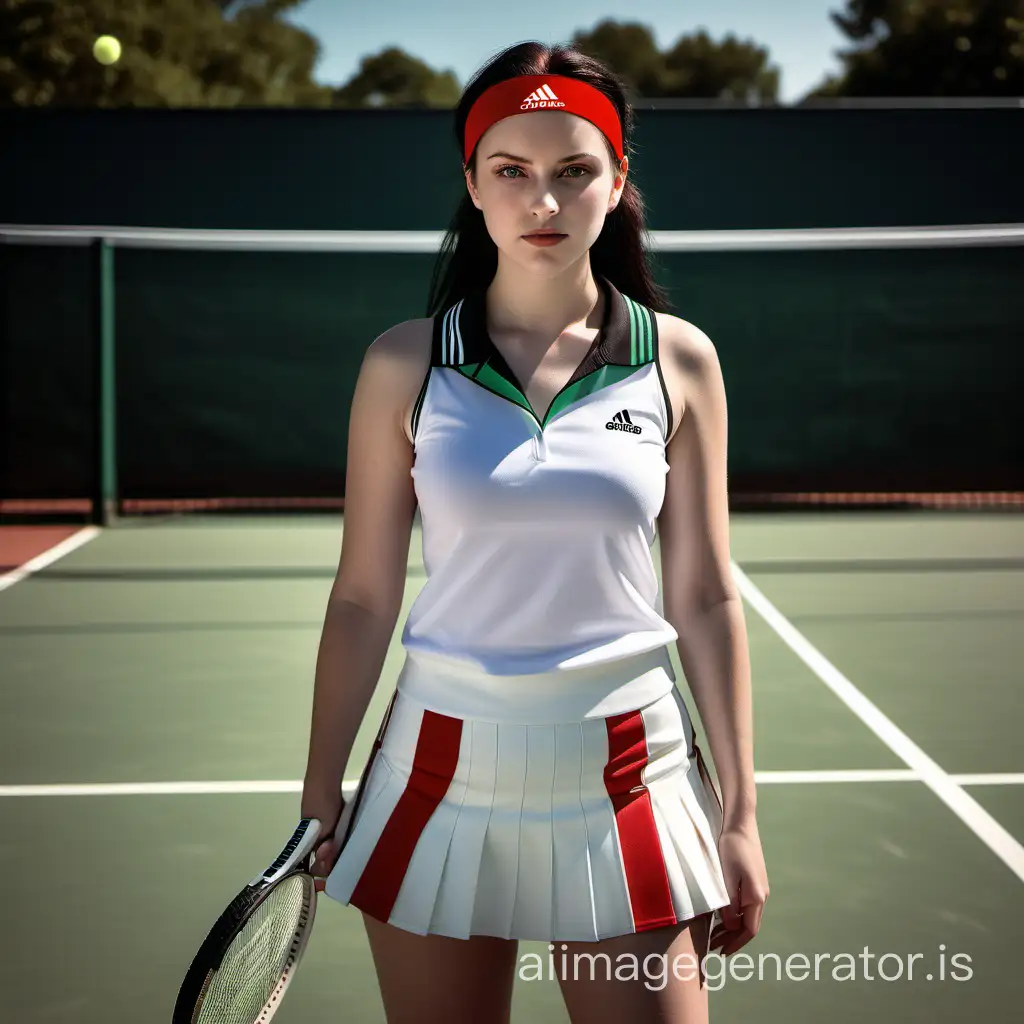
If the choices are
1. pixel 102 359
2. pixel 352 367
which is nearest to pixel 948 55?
pixel 352 367

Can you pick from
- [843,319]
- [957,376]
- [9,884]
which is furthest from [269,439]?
[9,884]

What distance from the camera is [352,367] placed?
15.6m

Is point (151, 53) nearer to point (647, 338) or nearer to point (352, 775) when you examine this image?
point (352, 775)

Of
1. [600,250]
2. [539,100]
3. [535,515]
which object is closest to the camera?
[535,515]

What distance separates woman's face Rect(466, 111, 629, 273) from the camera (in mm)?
2354

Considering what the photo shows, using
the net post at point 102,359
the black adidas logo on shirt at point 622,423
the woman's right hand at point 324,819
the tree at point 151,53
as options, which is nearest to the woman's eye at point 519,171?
the black adidas logo on shirt at point 622,423

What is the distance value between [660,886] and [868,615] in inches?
291

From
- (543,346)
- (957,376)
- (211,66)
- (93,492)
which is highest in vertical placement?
(211,66)

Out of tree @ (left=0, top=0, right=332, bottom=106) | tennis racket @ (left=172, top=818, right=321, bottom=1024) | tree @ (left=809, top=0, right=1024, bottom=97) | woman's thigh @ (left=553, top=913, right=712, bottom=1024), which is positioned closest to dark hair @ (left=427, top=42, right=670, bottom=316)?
tennis racket @ (left=172, top=818, right=321, bottom=1024)

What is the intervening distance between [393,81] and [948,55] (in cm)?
3718

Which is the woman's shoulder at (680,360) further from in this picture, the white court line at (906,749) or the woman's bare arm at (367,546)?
the white court line at (906,749)

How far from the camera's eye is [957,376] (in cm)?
1548

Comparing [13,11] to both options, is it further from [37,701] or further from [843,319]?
[37,701]

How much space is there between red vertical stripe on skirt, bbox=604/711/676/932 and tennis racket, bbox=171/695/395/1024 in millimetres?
368
